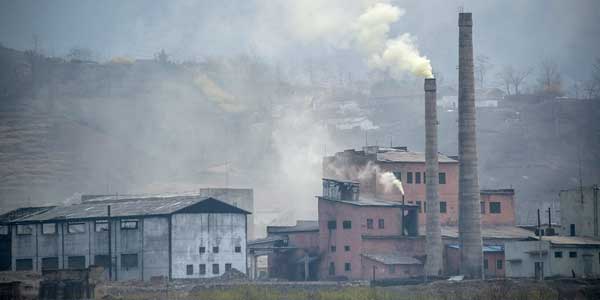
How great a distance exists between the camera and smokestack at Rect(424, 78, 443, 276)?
5184cm

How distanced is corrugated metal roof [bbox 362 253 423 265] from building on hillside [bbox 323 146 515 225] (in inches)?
281

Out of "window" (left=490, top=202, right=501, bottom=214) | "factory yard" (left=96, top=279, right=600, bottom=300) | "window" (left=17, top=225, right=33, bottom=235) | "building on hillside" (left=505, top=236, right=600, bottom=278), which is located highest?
"window" (left=490, top=202, right=501, bottom=214)

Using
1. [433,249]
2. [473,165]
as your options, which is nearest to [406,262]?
[433,249]

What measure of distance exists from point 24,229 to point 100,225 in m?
5.09

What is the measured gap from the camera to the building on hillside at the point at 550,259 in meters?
51.9

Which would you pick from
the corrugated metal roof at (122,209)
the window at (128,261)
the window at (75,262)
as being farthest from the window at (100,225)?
the window at (128,261)

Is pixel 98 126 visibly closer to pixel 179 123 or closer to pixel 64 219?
pixel 179 123

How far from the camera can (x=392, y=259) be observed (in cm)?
5141

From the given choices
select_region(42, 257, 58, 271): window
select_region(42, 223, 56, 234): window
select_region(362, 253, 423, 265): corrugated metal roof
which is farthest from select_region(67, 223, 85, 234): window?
select_region(362, 253, 423, 265): corrugated metal roof

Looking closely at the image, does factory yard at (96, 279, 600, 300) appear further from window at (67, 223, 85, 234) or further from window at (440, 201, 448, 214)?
window at (440, 201, 448, 214)

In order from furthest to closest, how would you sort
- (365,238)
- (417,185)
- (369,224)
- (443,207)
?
(417,185) < (443,207) < (369,224) < (365,238)

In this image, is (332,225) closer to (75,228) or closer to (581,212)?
(75,228)

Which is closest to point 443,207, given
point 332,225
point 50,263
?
point 332,225

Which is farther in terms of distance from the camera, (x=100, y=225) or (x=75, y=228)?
(x=75, y=228)
